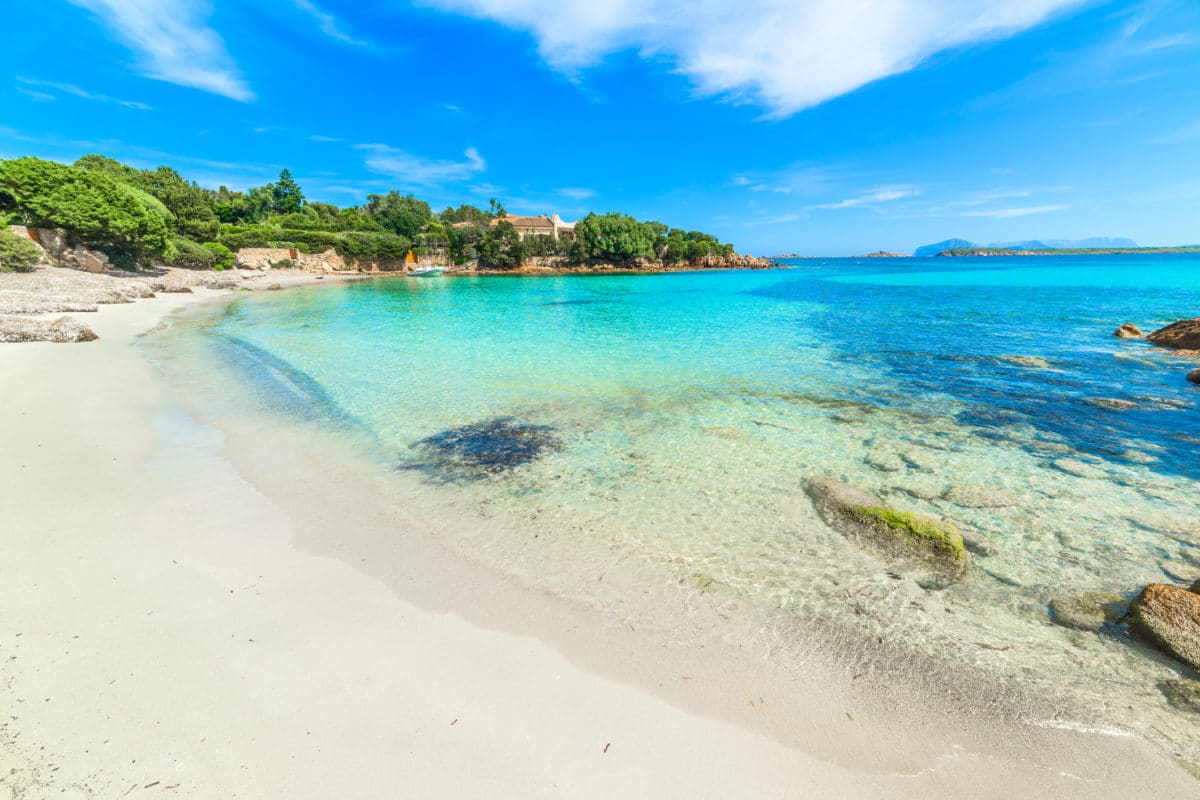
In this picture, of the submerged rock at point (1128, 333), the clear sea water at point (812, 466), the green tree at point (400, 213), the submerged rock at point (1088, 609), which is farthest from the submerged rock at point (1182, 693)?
the green tree at point (400, 213)

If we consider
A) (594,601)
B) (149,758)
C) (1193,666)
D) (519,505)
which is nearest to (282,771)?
(149,758)

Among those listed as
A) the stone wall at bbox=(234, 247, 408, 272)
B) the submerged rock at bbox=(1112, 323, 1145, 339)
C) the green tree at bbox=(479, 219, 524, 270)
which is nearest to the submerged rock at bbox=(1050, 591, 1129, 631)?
the submerged rock at bbox=(1112, 323, 1145, 339)

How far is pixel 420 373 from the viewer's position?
540 inches

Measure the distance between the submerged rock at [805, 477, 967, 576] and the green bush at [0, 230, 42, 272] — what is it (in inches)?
1686

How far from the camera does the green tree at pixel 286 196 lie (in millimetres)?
88438

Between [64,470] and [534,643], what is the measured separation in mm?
7442

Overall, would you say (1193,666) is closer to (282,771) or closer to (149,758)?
(282,771)

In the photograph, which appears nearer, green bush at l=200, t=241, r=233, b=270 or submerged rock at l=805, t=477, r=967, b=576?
submerged rock at l=805, t=477, r=967, b=576

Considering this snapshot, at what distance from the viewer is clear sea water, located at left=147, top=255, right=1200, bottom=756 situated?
4.34 meters

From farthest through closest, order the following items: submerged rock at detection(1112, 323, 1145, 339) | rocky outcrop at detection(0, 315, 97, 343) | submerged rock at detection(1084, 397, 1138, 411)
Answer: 1. submerged rock at detection(1112, 323, 1145, 339)
2. rocky outcrop at detection(0, 315, 97, 343)
3. submerged rock at detection(1084, 397, 1138, 411)

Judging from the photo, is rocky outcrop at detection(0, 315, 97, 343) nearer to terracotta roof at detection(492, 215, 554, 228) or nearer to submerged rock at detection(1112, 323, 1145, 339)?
submerged rock at detection(1112, 323, 1145, 339)

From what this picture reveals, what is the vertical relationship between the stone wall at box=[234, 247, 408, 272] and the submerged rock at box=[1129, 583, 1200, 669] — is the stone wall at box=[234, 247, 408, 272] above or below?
above

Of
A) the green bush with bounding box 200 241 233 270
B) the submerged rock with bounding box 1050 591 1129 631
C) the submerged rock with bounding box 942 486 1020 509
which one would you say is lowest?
the submerged rock with bounding box 1050 591 1129 631

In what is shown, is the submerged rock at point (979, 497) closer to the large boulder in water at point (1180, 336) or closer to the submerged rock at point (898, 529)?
the submerged rock at point (898, 529)
